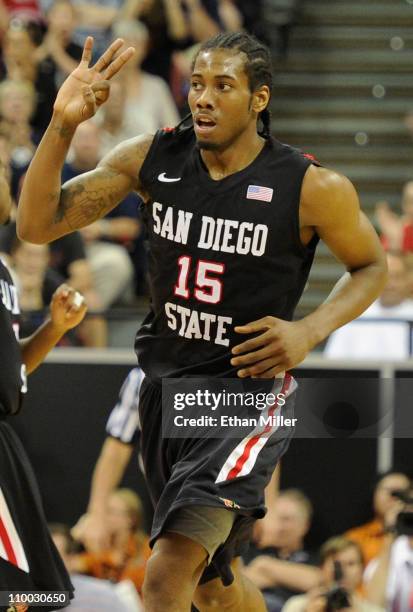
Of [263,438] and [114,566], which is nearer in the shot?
[263,438]

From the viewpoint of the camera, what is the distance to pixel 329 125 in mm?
10562

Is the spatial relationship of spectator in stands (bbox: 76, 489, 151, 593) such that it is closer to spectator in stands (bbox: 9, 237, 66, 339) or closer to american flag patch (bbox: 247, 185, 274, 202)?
spectator in stands (bbox: 9, 237, 66, 339)

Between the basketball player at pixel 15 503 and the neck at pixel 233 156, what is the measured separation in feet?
2.41

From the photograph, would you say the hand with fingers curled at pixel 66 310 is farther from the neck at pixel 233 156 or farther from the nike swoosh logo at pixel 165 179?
the neck at pixel 233 156

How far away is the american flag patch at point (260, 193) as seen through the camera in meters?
4.57

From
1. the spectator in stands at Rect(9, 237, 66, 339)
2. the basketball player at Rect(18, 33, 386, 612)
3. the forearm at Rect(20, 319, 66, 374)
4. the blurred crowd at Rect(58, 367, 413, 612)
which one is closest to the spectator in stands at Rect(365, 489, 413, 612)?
the blurred crowd at Rect(58, 367, 413, 612)

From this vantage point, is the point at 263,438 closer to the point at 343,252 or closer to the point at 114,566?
the point at 343,252

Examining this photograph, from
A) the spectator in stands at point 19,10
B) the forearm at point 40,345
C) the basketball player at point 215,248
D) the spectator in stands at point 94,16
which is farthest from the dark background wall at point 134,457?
the spectator in stands at point 19,10

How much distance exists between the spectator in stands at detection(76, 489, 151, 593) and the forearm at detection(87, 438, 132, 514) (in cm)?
5

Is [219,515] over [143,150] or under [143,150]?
under

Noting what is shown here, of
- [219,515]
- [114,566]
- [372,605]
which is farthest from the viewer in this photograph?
[114,566]

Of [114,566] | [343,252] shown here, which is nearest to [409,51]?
[114,566]

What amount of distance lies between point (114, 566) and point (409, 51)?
567cm

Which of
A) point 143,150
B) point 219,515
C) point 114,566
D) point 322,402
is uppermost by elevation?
point 143,150
